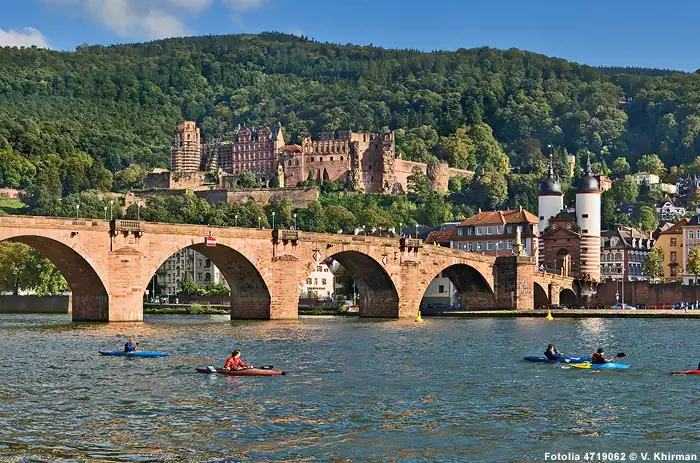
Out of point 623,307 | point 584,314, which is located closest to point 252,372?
point 584,314

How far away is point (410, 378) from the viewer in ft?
194

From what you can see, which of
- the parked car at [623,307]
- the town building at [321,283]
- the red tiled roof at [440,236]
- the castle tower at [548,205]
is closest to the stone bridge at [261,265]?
the parked car at [623,307]

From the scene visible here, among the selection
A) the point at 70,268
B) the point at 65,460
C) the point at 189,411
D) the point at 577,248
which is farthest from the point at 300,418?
the point at 577,248

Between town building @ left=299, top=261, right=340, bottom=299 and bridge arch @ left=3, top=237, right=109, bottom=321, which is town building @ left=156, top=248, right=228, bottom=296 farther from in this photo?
bridge arch @ left=3, top=237, right=109, bottom=321

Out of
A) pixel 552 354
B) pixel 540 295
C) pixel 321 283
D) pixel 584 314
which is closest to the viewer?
pixel 552 354

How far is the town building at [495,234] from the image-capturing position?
16225 centimetres

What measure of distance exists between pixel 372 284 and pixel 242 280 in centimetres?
1817

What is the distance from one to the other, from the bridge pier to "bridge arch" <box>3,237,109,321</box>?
5206 centimetres

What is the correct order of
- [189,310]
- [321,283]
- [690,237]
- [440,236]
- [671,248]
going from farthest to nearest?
[671,248] < [321,283] < [690,237] < [440,236] < [189,310]

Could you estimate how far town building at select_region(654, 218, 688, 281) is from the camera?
17550cm

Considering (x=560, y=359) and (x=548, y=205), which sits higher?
(x=548, y=205)

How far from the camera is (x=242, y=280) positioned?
109875 millimetres

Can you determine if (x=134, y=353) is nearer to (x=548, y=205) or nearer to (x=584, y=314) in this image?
(x=584, y=314)

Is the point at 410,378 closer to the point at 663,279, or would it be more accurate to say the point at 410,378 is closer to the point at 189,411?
the point at 189,411
